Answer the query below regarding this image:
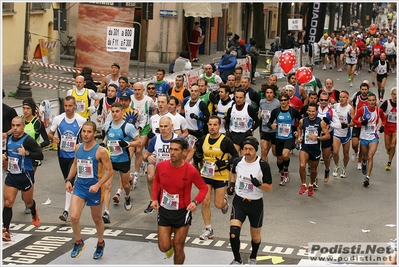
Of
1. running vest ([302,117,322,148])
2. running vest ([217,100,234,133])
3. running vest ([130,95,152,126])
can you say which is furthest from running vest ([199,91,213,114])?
running vest ([302,117,322,148])

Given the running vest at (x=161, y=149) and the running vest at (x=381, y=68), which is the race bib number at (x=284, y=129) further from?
the running vest at (x=381, y=68)

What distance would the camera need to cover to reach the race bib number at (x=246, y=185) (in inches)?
373

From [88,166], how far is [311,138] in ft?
16.6

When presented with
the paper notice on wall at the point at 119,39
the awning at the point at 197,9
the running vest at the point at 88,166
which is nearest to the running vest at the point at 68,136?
the running vest at the point at 88,166

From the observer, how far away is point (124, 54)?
79.8 feet

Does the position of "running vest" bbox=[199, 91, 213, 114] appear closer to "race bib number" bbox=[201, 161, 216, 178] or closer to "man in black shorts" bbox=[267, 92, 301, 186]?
"man in black shorts" bbox=[267, 92, 301, 186]

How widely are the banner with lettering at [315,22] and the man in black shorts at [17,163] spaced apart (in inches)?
1168

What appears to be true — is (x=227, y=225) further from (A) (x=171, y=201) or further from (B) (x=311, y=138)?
(B) (x=311, y=138)

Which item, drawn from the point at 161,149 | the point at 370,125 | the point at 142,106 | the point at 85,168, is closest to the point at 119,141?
the point at 161,149

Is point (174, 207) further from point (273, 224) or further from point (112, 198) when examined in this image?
point (112, 198)

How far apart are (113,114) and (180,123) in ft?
4.15

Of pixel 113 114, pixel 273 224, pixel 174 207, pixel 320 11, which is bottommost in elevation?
pixel 273 224

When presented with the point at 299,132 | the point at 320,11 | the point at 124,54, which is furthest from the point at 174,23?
the point at 299,132

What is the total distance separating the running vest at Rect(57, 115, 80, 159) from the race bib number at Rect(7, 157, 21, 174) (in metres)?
1.21
